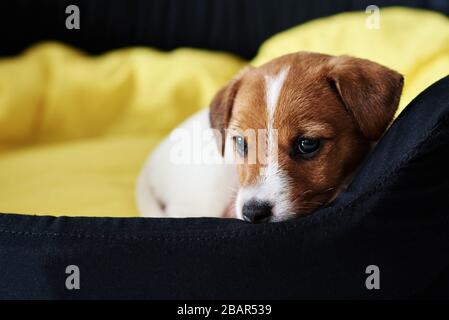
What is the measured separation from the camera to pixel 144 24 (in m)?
3.81

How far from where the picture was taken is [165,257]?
1.67m

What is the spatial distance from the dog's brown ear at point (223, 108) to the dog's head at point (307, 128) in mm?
162

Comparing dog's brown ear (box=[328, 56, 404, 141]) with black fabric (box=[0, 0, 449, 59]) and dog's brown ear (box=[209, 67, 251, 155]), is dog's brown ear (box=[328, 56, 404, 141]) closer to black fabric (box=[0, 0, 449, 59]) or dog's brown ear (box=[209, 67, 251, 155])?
dog's brown ear (box=[209, 67, 251, 155])

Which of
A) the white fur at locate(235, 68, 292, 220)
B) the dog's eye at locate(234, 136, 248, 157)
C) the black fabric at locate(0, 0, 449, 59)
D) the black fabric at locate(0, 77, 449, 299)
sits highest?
the black fabric at locate(0, 0, 449, 59)

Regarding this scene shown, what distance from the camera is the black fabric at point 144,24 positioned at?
3682mm

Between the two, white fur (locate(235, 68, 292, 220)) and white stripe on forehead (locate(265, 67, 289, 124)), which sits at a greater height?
white stripe on forehead (locate(265, 67, 289, 124))

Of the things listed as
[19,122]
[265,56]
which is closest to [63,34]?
[19,122]

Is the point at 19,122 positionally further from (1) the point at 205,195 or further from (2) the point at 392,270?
(2) the point at 392,270

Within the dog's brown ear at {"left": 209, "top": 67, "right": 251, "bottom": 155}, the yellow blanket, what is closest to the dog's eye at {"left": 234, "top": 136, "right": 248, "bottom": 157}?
the dog's brown ear at {"left": 209, "top": 67, "right": 251, "bottom": 155}

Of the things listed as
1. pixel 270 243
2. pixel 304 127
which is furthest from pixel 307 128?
pixel 270 243

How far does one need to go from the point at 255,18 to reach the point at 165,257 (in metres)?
2.33

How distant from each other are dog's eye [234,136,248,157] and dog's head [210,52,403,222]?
0.13ft

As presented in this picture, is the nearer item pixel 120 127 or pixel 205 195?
pixel 205 195

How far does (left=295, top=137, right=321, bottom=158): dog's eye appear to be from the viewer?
72.7 inches
